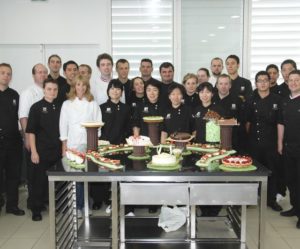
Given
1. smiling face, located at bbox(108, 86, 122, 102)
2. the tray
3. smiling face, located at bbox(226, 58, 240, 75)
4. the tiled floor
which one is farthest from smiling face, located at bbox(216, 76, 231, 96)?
the tray

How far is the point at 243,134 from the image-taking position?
4250mm

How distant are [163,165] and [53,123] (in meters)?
1.60

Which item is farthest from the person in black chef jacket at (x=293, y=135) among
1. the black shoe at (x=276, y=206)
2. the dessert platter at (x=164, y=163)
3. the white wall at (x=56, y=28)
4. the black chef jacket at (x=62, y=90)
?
the white wall at (x=56, y=28)

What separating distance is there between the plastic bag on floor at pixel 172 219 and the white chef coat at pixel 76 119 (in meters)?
0.96

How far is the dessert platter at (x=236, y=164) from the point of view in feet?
8.25

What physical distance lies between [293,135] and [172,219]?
138 cm

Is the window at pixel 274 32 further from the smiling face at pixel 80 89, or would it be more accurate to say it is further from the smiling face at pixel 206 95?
the smiling face at pixel 80 89

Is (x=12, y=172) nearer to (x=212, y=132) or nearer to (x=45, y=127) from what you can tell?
(x=45, y=127)

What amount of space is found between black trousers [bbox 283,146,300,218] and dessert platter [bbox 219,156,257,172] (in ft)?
3.98

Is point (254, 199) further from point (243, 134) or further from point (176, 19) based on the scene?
point (176, 19)

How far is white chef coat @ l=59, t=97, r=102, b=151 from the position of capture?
359 cm

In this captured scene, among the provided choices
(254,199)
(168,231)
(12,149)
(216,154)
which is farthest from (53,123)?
(254,199)

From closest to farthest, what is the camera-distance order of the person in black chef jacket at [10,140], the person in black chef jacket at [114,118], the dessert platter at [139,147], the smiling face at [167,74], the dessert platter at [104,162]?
the dessert platter at [104,162], the dessert platter at [139,147], the person in black chef jacket at [114,118], the person in black chef jacket at [10,140], the smiling face at [167,74]

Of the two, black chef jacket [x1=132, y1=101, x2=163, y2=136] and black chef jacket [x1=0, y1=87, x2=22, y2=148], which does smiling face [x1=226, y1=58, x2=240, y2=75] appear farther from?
black chef jacket [x1=0, y1=87, x2=22, y2=148]
